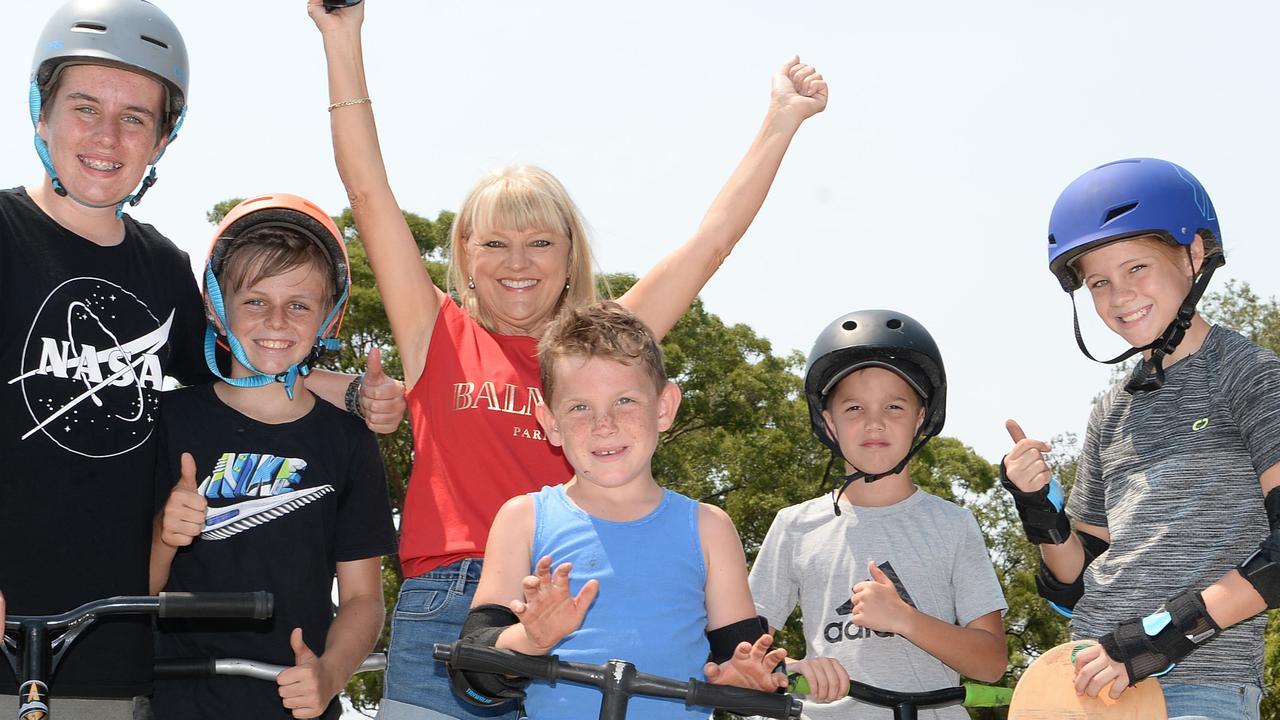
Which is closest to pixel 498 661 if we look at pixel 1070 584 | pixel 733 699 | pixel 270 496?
pixel 733 699

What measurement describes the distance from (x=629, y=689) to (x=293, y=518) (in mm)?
2348

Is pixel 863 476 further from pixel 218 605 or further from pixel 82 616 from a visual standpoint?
pixel 82 616

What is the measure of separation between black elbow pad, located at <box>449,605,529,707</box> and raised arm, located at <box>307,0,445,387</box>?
65.1 inches

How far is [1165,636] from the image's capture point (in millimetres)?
4766

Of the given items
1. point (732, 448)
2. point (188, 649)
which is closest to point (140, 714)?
point (188, 649)

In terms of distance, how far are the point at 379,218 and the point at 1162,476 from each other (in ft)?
11.4

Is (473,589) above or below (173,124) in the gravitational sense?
below

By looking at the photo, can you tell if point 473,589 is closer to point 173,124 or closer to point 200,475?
point 200,475

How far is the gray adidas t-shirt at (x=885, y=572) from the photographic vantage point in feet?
→ 18.8

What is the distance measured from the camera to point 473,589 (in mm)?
5152

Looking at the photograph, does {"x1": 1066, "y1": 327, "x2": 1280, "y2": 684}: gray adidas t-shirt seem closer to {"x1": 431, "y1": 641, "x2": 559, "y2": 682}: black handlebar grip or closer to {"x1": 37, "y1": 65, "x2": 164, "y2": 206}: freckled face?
{"x1": 431, "y1": 641, "x2": 559, "y2": 682}: black handlebar grip

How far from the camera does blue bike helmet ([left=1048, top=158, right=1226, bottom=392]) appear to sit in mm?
5371

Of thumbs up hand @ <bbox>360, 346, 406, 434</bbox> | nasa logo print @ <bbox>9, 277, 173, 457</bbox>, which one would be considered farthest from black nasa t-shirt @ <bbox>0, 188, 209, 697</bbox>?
thumbs up hand @ <bbox>360, 346, 406, 434</bbox>

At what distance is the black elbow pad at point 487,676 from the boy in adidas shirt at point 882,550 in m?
1.86
